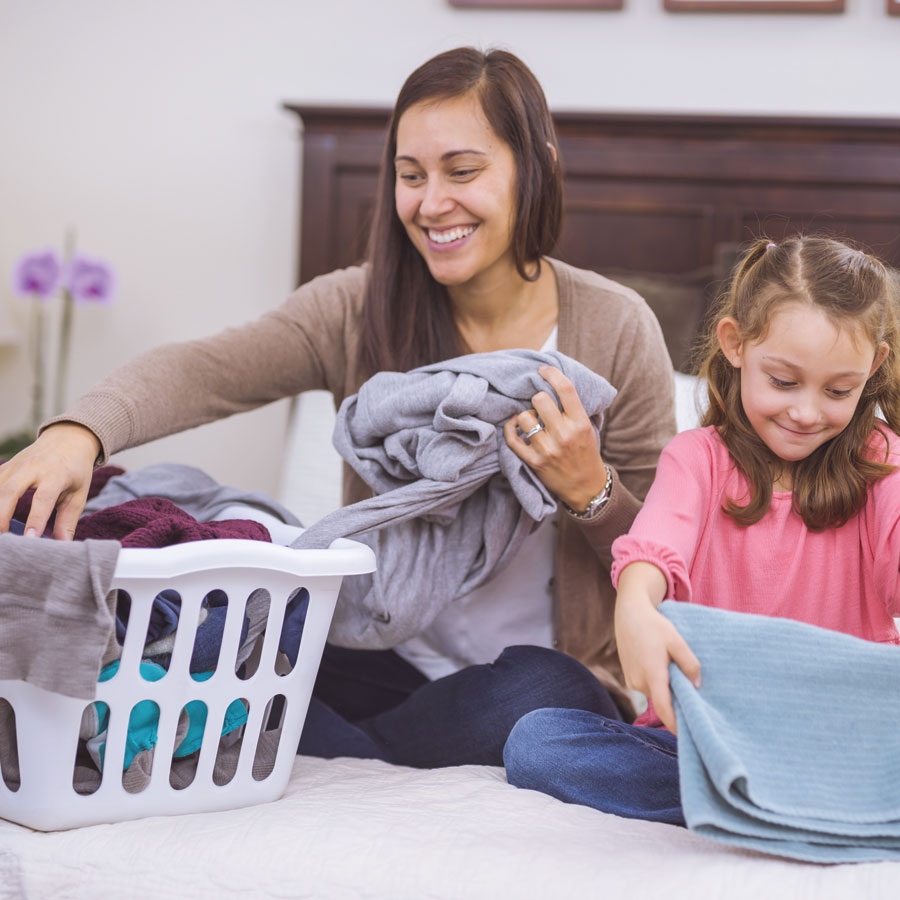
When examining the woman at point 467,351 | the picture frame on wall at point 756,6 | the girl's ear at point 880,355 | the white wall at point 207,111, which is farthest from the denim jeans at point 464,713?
the picture frame on wall at point 756,6

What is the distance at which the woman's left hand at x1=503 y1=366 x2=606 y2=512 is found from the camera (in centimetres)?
120

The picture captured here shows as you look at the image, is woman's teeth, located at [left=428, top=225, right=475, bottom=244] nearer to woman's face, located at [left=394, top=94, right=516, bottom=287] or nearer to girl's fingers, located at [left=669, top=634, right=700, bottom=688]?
woman's face, located at [left=394, top=94, right=516, bottom=287]

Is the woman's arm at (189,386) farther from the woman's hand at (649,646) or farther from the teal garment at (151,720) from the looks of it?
the woman's hand at (649,646)

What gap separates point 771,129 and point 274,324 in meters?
1.31

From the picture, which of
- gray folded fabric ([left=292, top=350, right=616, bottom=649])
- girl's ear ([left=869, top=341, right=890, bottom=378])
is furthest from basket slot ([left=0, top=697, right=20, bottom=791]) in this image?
girl's ear ([left=869, top=341, right=890, bottom=378])

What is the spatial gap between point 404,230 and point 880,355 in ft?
2.11

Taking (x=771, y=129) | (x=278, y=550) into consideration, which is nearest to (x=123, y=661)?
(x=278, y=550)

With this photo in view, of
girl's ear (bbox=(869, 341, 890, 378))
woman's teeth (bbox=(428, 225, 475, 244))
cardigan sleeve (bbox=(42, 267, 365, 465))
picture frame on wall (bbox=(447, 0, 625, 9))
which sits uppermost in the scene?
picture frame on wall (bbox=(447, 0, 625, 9))

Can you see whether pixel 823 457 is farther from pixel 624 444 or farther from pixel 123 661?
pixel 123 661

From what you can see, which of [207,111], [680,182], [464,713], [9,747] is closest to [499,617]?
[464,713]

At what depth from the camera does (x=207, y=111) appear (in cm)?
253

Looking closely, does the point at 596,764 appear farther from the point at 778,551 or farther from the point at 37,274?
the point at 37,274

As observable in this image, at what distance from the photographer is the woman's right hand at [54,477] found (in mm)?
1060

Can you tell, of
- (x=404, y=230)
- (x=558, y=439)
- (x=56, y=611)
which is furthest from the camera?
(x=404, y=230)
